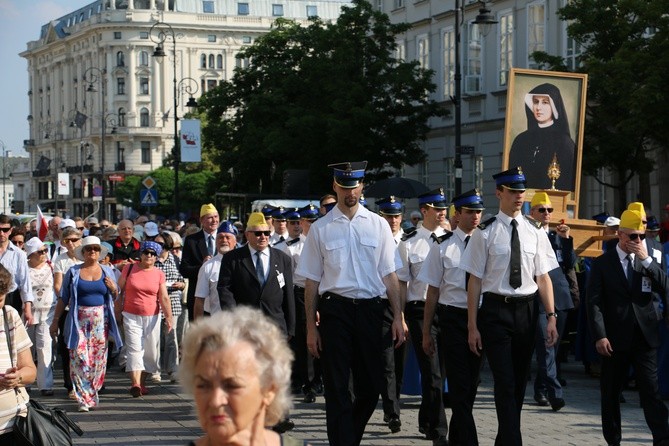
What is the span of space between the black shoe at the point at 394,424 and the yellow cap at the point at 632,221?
2.66m

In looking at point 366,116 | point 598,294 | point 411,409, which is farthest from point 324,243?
point 366,116

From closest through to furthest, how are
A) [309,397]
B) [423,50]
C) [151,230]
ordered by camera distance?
1. [309,397]
2. [151,230]
3. [423,50]

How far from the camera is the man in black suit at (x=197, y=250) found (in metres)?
16.4

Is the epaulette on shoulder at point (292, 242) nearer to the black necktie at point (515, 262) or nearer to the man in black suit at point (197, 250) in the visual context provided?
the man in black suit at point (197, 250)

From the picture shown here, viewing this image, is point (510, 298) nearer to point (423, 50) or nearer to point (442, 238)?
point (442, 238)

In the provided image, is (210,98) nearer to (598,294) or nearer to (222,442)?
(598,294)

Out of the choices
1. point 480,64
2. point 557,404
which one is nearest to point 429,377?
point 557,404

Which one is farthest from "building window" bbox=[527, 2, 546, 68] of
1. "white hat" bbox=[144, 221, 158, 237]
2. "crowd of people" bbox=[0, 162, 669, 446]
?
"crowd of people" bbox=[0, 162, 669, 446]

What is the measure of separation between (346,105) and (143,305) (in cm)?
2610

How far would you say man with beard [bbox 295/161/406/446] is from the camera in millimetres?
9969

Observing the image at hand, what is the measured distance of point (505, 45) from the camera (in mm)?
44188

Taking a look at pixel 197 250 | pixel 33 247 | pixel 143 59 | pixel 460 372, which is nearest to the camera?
pixel 460 372

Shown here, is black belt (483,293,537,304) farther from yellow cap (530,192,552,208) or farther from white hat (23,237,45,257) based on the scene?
white hat (23,237,45,257)

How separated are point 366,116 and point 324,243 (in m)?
30.8
